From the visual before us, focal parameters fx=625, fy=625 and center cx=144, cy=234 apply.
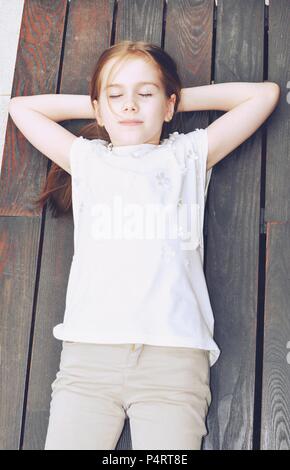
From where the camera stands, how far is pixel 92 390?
3.99 ft

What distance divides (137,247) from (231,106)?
425 mm

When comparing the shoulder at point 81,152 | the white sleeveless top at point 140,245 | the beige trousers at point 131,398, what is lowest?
the beige trousers at point 131,398

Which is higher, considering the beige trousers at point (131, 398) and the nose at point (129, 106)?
the nose at point (129, 106)

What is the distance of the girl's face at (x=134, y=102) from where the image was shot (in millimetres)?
1352

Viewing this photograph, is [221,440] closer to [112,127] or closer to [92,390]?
[92,390]

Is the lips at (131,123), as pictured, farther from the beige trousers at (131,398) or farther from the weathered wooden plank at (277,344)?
the beige trousers at (131,398)

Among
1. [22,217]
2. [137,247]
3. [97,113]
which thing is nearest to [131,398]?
[137,247]

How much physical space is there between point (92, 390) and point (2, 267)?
0.41 metres

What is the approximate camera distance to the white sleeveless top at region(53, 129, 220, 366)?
1224mm

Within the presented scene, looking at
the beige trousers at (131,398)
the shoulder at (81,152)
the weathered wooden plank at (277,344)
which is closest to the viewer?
the beige trousers at (131,398)

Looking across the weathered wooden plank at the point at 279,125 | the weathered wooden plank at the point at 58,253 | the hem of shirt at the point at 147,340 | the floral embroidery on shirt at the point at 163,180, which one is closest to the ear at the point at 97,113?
the weathered wooden plank at the point at 58,253

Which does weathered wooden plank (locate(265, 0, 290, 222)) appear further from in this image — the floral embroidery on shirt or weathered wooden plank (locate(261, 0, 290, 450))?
the floral embroidery on shirt

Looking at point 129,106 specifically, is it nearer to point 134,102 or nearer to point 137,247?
point 134,102
